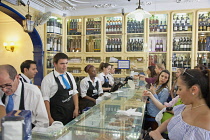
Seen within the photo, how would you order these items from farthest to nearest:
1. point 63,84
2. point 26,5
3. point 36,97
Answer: point 26,5, point 63,84, point 36,97

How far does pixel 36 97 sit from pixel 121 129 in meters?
0.82

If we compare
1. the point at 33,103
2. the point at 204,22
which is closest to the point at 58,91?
the point at 33,103

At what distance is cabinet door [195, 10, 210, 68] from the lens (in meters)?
5.50

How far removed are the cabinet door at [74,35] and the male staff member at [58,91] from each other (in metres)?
3.70

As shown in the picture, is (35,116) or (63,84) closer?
(35,116)

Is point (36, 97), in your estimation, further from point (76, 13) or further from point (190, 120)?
point (76, 13)

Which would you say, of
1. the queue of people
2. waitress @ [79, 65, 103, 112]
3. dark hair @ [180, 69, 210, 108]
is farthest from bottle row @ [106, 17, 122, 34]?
dark hair @ [180, 69, 210, 108]

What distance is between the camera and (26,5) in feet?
16.7

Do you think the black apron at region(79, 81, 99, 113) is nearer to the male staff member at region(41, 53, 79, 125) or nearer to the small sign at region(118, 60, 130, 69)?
the male staff member at region(41, 53, 79, 125)

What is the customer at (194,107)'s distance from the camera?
1231 mm

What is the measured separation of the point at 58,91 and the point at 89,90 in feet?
3.46

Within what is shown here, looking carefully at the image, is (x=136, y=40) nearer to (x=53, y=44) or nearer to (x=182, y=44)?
(x=182, y=44)

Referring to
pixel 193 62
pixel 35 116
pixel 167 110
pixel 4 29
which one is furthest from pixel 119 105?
pixel 4 29

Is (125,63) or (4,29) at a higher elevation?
(4,29)
